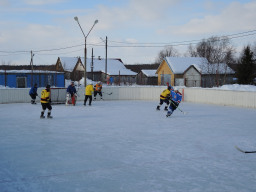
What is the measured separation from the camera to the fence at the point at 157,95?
18859mm

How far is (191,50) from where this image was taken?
89.6m

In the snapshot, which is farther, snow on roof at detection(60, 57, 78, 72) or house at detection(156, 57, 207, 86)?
snow on roof at detection(60, 57, 78, 72)

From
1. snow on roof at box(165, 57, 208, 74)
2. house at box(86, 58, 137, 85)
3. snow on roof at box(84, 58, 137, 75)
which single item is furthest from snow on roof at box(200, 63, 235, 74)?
snow on roof at box(84, 58, 137, 75)

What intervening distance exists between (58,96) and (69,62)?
38858 millimetres

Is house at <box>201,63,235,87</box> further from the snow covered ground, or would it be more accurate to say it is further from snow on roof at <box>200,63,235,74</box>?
the snow covered ground

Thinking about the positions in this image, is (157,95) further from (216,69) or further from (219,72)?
(216,69)

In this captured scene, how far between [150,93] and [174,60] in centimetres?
2018

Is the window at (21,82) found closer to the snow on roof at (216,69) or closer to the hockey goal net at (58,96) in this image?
the hockey goal net at (58,96)

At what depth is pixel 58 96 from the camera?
2080 centimetres

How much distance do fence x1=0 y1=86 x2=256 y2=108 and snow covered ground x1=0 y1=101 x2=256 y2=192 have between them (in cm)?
640

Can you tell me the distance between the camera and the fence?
61.9ft

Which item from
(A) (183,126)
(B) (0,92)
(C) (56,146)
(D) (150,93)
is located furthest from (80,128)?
(D) (150,93)

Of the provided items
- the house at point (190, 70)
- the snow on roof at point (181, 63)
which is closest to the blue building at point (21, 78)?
the house at point (190, 70)

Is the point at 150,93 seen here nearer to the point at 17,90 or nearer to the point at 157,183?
the point at 17,90
